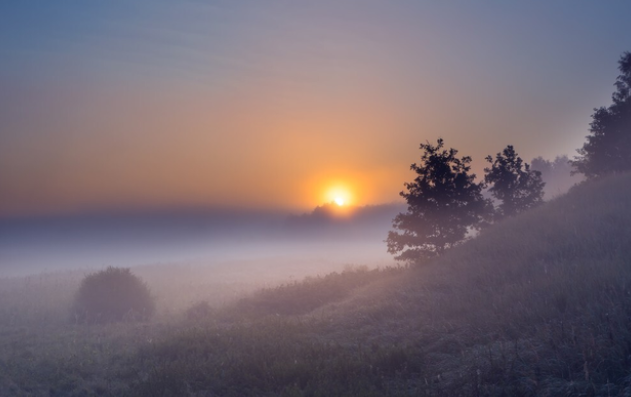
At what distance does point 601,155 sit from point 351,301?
67.4 feet

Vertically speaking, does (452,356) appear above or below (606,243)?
below

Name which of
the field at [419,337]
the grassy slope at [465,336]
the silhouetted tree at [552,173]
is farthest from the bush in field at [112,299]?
the silhouetted tree at [552,173]

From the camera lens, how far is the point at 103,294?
20.3 m

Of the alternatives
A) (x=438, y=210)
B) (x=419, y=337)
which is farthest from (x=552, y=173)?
(x=419, y=337)

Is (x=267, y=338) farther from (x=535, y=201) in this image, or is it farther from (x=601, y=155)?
(x=601, y=155)

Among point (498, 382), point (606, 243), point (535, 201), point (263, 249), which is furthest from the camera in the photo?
point (263, 249)

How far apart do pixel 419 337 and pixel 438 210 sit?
1152cm

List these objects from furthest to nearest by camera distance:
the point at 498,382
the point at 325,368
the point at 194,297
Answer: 1. the point at 194,297
2. the point at 325,368
3. the point at 498,382

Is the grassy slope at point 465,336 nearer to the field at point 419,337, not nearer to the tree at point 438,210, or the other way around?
the field at point 419,337

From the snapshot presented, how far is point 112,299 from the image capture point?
20469mm

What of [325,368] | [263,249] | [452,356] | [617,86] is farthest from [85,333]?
[263,249]

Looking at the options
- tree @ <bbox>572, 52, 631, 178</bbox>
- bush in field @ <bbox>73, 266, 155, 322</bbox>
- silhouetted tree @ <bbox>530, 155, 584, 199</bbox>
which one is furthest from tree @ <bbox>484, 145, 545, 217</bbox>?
silhouetted tree @ <bbox>530, 155, 584, 199</bbox>

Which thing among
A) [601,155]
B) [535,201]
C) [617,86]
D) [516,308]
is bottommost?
[516,308]

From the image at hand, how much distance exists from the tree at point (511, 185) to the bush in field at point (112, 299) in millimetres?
20779
